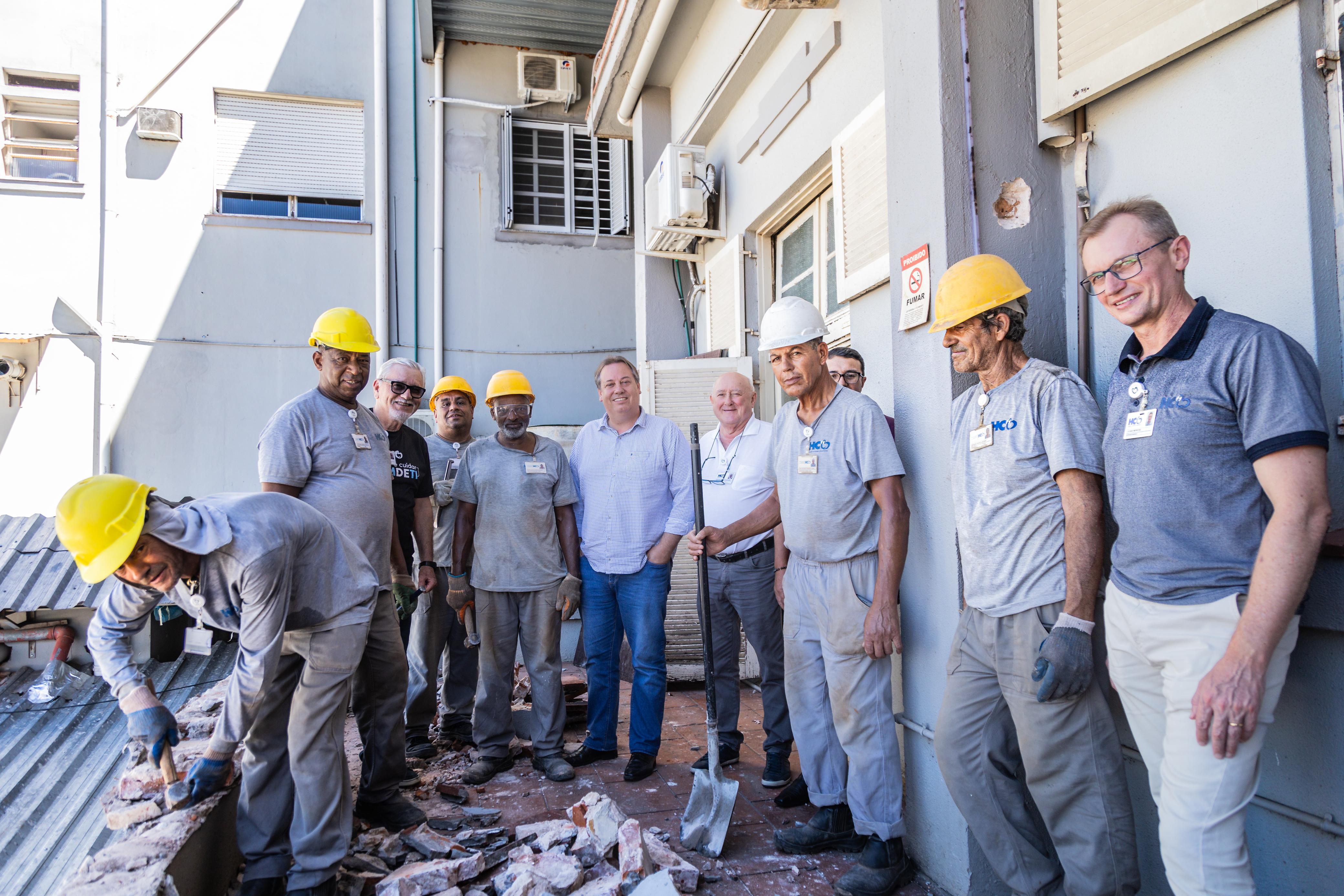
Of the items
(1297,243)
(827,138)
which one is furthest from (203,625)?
(827,138)

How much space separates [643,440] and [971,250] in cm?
199

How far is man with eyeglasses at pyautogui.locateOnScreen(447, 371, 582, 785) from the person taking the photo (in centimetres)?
418

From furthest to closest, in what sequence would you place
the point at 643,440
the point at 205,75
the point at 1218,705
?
the point at 205,75 → the point at 643,440 → the point at 1218,705

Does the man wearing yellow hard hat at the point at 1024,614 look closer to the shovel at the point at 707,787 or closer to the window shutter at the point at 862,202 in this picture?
the shovel at the point at 707,787

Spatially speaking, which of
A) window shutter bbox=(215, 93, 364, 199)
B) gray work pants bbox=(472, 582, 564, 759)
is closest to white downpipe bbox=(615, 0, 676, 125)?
window shutter bbox=(215, 93, 364, 199)

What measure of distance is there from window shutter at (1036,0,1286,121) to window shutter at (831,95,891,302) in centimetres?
94

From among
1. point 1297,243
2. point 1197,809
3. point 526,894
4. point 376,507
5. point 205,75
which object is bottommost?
point 526,894

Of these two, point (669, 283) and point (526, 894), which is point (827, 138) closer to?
point (669, 283)

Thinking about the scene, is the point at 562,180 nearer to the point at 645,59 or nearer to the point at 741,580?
the point at 645,59

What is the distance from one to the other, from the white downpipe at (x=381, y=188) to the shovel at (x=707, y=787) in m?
5.96

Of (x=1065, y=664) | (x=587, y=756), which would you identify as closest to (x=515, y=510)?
(x=587, y=756)

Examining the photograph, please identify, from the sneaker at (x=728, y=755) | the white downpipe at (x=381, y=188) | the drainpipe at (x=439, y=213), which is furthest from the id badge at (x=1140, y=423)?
the white downpipe at (x=381, y=188)

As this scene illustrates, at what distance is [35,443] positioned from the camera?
8.05 meters

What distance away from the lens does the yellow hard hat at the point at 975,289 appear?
2.44 meters
